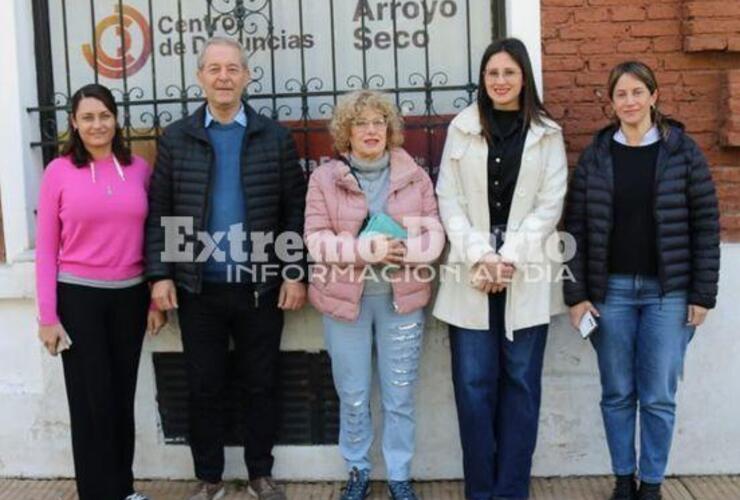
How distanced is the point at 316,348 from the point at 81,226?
1361 millimetres

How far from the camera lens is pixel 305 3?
474 cm

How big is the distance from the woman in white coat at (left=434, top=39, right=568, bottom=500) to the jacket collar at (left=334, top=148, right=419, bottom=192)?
15 cm

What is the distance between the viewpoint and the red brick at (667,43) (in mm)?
4316

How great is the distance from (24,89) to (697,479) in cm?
394

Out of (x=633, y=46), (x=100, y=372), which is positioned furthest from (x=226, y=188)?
(x=633, y=46)

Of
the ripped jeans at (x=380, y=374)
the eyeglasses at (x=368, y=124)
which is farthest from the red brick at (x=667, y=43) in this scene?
the ripped jeans at (x=380, y=374)

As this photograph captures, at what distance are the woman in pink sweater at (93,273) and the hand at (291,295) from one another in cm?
63

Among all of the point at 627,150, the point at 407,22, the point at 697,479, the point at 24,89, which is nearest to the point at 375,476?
the point at 697,479

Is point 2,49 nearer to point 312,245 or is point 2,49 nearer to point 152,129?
point 152,129

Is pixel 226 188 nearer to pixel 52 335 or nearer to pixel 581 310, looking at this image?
pixel 52 335

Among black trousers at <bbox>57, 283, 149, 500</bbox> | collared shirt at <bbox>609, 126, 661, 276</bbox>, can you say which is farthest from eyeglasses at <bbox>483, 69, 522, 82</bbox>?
black trousers at <bbox>57, 283, 149, 500</bbox>

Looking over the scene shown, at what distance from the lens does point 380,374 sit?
165 inches

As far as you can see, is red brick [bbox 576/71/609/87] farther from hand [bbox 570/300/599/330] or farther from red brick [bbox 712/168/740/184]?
hand [bbox 570/300/599/330]

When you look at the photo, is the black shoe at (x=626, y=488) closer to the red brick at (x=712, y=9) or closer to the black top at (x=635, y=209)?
the black top at (x=635, y=209)
